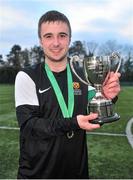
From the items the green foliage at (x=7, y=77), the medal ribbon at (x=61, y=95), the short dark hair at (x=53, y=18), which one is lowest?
the green foliage at (x=7, y=77)

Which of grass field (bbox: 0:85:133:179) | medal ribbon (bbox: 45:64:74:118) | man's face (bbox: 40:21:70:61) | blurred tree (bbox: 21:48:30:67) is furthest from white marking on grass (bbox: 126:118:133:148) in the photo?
blurred tree (bbox: 21:48:30:67)

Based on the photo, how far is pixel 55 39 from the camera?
268 cm

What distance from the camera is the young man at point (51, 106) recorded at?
2695mm

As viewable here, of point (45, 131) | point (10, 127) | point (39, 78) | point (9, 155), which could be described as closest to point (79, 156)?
point (45, 131)

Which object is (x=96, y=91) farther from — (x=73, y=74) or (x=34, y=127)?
(x=34, y=127)

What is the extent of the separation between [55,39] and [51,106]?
409 millimetres

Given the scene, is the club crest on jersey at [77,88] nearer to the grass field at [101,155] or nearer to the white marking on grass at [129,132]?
the grass field at [101,155]

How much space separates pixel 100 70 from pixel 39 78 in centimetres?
39

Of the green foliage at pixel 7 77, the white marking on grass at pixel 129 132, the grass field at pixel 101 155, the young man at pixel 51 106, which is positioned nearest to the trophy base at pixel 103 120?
the young man at pixel 51 106

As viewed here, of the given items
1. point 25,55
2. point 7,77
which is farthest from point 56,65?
point 25,55

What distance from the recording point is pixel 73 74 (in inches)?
114

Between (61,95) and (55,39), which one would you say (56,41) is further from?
(61,95)

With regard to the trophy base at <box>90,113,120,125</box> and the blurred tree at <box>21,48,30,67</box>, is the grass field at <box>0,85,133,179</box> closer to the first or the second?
the trophy base at <box>90,113,120,125</box>

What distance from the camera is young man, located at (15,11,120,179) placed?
2.70 meters
